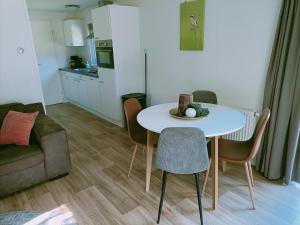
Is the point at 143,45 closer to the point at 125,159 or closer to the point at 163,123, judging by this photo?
the point at 125,159

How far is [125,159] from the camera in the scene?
3002 mm

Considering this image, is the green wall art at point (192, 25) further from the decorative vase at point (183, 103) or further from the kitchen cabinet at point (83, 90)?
the kitchen cabinet at point (83, 90)

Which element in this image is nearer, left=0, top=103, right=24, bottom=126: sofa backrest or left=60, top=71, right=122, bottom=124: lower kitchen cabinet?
left=0, top=103, right=24, bottom=126: sofa backrest

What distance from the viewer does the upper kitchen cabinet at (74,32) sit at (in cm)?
545

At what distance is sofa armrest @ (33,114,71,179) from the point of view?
2387 millimetres

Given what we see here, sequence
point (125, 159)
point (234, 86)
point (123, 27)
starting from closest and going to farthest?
1. point (234, 86)
2. point (125, 159)
3. point (123, 27)

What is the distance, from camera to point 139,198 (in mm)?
2225

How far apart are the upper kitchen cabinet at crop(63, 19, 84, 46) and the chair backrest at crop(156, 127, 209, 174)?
4.78 metres

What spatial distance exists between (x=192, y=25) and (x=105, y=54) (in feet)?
5.44

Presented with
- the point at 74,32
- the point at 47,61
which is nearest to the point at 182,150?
the point at 74,32

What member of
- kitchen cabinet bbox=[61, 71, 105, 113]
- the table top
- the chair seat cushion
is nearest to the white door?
kitchen cabinet bbox=[61, 71, 105, 113]

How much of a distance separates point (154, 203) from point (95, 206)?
1.85 feet

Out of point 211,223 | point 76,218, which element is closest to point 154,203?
point 211,223

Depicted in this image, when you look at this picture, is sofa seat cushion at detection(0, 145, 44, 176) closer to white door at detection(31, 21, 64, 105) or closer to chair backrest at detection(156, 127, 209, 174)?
chair backrest at detection(156, 127, 209, 174)
